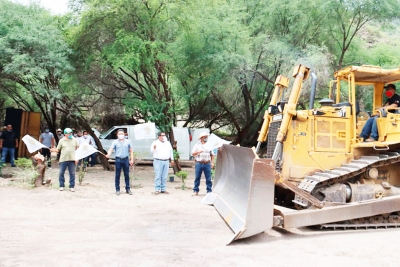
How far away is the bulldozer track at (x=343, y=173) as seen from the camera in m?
7.86

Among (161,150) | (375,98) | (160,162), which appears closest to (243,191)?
(375,98)

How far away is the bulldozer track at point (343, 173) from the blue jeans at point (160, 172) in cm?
483

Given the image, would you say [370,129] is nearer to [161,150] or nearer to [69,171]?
[161,150]

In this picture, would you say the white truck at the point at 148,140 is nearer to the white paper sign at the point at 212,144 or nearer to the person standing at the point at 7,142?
the person standing at the point at 7,142

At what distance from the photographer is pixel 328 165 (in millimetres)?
8531

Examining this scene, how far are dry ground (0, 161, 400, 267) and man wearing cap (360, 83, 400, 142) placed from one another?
1748 mm

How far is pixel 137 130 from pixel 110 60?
7.55 ft

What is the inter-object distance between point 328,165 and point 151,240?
12.0 feet

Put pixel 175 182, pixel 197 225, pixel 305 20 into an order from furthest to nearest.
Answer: pixel 305 20, pixel 175 182, pixel 197 225

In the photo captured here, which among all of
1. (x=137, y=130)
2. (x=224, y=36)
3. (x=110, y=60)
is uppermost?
(x=224, y=36)

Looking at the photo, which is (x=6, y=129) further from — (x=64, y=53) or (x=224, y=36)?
(x=224, y=36)

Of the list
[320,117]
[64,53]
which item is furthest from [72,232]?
[64,53]

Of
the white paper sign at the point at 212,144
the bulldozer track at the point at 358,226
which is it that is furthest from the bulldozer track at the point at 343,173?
the white paper sign at the point at 212,144

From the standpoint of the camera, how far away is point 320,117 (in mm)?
8562
